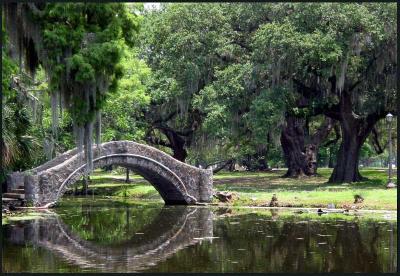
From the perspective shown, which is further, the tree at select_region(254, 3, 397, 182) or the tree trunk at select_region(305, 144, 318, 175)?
the tree trunk at select_region(305, 144, 318, 175)

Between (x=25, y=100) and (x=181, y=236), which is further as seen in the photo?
(x=25, y=100)

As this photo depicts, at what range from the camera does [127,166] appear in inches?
1268

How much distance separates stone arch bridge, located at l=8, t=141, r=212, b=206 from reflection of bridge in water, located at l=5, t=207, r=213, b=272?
2942 millimetres

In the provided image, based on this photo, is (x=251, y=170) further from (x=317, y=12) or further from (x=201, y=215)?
(x=201, y=215)

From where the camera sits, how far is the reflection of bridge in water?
16.4 m

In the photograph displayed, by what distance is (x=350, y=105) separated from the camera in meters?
38.2

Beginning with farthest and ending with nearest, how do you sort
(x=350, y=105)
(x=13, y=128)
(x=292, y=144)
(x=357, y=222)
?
(x=292, y=144), (x=350, y=105), (x=13, y=128), (x=357, y=222)

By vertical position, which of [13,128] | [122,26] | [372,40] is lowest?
[13,128]

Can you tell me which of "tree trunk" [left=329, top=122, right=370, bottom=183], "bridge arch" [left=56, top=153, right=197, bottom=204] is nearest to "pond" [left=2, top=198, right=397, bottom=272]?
"bridge arch" [left=56, top=153, right=197, bottom=204]

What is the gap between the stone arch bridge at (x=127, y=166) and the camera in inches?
1162

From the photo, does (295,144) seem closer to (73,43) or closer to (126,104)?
(126,104)

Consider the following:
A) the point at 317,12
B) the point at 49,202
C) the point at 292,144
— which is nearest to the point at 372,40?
the point at 317,12

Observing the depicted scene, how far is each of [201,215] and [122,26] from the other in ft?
40.0

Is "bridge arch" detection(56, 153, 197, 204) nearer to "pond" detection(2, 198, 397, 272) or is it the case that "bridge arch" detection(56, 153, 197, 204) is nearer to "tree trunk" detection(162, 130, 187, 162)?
"pond" detection(2, 198, 397, 272)
